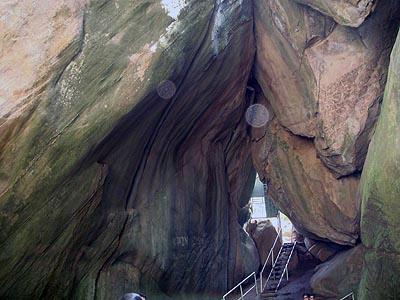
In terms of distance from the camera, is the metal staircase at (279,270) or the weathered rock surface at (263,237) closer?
the metal staircase at (279,270)

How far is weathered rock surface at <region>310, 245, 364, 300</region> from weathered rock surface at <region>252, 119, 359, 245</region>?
1.41ft

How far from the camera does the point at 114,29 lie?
7.38m

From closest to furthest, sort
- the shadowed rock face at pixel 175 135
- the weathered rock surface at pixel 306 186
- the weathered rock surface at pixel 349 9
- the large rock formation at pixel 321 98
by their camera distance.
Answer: the shadowed rock face at pixel 175 135 → the weathered rock surface at pixel 349 9 → the large rock formation at pixel 321 98 → the weathered rock surface at pixel 306 186

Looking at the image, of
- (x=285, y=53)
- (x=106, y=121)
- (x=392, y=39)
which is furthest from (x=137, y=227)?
(x=392, y=39)

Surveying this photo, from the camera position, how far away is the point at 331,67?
9797 millimetres

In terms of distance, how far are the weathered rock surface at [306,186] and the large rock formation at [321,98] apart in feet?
0.09

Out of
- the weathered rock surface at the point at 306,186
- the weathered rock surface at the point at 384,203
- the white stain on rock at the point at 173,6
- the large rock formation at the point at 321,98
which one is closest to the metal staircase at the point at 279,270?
the weathered rock surface at the point at 306,186

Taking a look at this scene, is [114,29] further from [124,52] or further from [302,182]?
[302,182]

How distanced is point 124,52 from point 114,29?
39 centimetres

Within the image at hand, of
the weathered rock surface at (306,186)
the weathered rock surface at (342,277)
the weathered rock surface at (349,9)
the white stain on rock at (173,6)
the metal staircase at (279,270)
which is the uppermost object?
the white stain on rock at (173,6)

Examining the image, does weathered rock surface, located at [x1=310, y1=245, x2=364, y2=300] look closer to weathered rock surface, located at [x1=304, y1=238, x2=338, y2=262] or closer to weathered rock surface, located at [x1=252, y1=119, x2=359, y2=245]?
weathered rock surface, located at [x1=252, y1=119, x2=359, y2=245]

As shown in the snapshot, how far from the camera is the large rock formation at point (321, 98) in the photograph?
9516 mm

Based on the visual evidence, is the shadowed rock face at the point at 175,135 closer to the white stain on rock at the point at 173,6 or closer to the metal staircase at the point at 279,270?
the white stain on rock at the point at 173,6

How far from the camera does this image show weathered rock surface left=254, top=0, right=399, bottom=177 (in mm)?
9375
